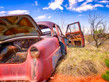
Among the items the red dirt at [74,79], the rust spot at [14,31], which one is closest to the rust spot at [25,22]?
the rust spot at [14,31]

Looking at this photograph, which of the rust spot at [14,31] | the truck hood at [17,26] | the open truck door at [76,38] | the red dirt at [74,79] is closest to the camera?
the red dirt at [74,79]

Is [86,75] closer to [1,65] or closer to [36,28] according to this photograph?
[36,28]

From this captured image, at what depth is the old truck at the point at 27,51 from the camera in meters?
1.65

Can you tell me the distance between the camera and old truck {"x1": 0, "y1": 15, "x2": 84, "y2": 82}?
1651mm

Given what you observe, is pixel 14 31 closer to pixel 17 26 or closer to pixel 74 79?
pixel 17 26

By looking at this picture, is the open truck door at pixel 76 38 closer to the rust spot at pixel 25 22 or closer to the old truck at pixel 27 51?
the old truck at pixel 27 51

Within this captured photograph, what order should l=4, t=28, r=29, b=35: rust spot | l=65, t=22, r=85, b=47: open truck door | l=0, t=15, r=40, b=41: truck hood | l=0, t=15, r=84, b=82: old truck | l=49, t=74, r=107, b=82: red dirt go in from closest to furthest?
l=0, t=15, r=84, b=82: old truck, l=49, t=74, r=107, b=82: red dirt, l=0, t=15, r=40, b=41: truck hood, l=4, t=28, r=29, b=35: rust spot, l=65, t=22, r=85, b=47: open truck door

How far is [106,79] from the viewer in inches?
83.9

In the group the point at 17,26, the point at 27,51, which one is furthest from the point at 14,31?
the point at 27,51

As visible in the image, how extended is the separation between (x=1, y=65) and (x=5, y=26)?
1270 millimetres

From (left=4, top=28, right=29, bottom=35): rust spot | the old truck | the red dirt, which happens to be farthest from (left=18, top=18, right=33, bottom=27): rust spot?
the red dirt

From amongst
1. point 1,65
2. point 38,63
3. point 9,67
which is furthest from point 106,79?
point 1,65

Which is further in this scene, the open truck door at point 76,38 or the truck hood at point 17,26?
the open truck door at point 76,38

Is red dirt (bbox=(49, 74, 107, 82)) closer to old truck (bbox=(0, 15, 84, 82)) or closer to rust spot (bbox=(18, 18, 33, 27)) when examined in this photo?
old truck (bbox=(0, 15, 84, 82))
